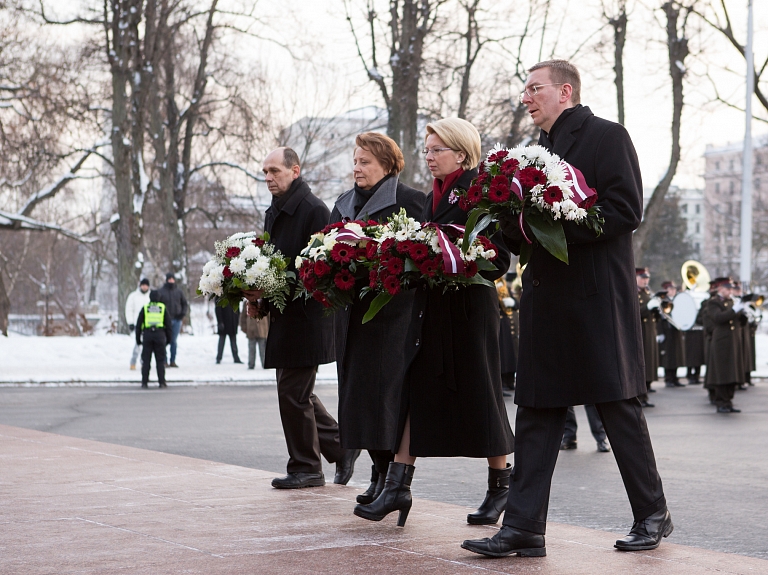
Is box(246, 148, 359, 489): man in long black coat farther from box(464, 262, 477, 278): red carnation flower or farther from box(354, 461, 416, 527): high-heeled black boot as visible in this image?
box(464, 262, 477, 278): red carnation flower

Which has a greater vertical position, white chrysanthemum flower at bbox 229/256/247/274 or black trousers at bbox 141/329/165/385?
white chrysanthemum flower at bbox 229/256/247/274

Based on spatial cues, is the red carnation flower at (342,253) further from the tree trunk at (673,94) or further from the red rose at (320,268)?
the tree trunk at (673,94)

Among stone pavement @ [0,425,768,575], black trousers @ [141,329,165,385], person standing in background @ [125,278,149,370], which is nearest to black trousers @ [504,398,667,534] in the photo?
stone pavement @ [0,425,768,575]

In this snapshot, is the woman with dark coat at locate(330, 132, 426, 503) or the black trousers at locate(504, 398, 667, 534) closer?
the black trousers at locate(504, 398, 667, 534)

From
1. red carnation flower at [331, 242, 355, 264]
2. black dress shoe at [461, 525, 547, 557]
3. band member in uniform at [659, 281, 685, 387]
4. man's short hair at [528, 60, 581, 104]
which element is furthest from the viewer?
band member in uniform at [659, 281, 685, 387]

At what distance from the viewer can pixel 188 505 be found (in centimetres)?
599

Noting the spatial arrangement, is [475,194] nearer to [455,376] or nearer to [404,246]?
[404,246]

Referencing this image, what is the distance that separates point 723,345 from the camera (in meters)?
15.4

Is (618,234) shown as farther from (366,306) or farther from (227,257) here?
(227,257)

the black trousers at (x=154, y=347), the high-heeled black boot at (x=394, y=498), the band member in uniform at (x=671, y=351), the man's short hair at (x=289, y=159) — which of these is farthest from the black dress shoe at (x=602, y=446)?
the band member in uniform at (x=671, y=351)

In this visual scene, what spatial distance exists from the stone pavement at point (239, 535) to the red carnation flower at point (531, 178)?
1522mm

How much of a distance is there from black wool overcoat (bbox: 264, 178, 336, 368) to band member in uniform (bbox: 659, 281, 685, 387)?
14.4 metres

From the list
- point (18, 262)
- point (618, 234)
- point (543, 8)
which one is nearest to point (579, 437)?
point (618, 234)

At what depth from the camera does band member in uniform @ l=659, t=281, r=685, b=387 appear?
2034cm
